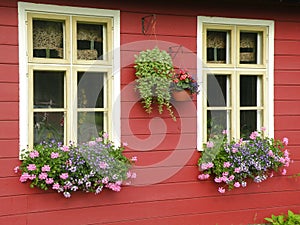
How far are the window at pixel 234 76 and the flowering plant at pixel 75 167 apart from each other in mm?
1004

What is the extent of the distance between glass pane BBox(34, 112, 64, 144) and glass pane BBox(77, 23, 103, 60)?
600 millimetres

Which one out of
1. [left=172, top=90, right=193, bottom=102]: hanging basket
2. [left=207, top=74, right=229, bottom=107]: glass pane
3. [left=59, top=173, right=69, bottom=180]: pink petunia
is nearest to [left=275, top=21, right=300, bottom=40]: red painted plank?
[left=207, top=74, right=229, bottom=107]: glass pane

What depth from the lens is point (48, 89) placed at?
4469mm

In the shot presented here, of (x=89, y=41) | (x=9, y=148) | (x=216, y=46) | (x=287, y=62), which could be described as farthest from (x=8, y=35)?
(x=287, y=62)

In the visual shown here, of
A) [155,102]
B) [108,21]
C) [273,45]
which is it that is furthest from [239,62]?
[108,21]

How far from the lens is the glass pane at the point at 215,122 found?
200 inches

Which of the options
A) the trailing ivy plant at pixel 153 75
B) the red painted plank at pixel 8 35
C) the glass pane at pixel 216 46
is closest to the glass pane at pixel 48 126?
the red painted plank at pixel 8 35

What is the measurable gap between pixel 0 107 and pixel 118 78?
1108 millimetres

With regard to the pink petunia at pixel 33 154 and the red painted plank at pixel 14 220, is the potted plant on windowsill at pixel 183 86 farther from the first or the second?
the red painted plank at pixel 14 220

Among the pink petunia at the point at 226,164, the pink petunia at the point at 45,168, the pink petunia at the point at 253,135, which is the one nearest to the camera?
the pink petunia at the point at 45,168

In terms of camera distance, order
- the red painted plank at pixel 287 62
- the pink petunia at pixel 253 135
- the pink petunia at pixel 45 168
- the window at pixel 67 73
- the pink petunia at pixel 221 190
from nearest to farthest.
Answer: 1. the pink petunia at pixel 45 168
2. the window at pixel 67 73
3. the pink petunia at pixel 221 190
4. the pink petunia at pixel 253 135
5. the red painted plank at pixel 287 62

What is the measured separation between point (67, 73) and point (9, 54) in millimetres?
535

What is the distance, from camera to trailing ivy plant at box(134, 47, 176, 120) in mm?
4598

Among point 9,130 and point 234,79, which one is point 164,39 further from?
point 9,130
